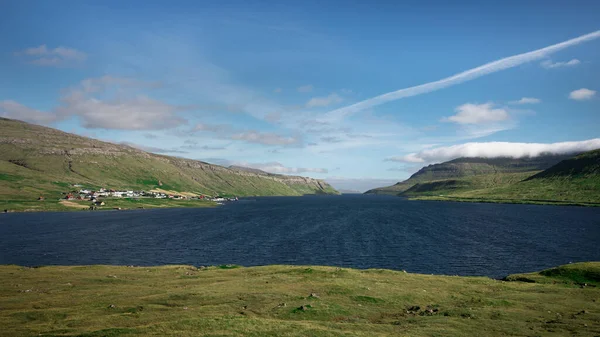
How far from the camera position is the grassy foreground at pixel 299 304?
33156 mm

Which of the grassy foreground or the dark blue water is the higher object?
the grassy foreground

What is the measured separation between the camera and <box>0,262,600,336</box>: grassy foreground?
33.2 meters

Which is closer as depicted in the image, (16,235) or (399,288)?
(399,288)

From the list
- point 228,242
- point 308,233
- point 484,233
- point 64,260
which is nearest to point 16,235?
point 64,260

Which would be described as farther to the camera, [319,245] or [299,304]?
[319,245]

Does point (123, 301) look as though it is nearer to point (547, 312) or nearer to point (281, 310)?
point (281, 310)

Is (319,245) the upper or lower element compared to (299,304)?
lower

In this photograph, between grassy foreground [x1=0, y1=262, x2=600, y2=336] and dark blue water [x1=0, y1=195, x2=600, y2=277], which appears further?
dark blue water [x1=0, y1=195, x2=600, y2=277]

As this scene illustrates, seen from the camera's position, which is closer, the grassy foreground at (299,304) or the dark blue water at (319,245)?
the grassy foreground at (299,304)

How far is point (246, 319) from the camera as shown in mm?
34281

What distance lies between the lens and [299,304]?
44.0m

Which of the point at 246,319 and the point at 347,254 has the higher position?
the point at 246,319

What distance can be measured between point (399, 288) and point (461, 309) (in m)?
12.8

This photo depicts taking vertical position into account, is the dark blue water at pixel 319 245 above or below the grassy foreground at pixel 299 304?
below
